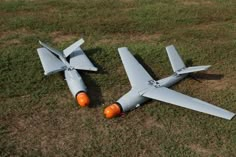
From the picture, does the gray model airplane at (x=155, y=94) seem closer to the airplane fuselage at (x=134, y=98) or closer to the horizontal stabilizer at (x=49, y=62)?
the airplane fuselage at (x=134, y=98)

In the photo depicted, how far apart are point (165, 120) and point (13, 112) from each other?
5.99m

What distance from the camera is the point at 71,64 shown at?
1659 centimetres

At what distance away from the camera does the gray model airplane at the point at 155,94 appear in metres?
14.0

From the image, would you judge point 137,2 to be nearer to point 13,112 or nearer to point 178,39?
point 178,39

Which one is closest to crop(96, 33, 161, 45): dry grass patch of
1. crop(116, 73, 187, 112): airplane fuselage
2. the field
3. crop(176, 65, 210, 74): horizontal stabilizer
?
the field

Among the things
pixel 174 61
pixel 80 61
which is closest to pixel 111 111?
pixel 80 61

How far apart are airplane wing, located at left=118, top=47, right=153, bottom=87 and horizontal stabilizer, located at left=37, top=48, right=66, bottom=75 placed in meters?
2.82

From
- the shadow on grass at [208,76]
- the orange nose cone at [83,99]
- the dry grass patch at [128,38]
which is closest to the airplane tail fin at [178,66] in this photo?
the shadow on grass at [208,76]

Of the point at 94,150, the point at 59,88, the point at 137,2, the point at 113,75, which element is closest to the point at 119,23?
the point at 137,2

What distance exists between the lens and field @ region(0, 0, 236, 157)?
13320 millimetres

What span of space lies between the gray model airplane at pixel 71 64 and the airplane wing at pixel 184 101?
2604mm

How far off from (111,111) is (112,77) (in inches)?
126

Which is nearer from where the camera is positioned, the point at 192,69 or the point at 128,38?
the point at 192,69

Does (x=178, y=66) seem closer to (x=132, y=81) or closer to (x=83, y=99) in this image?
(x=132, y=81)
